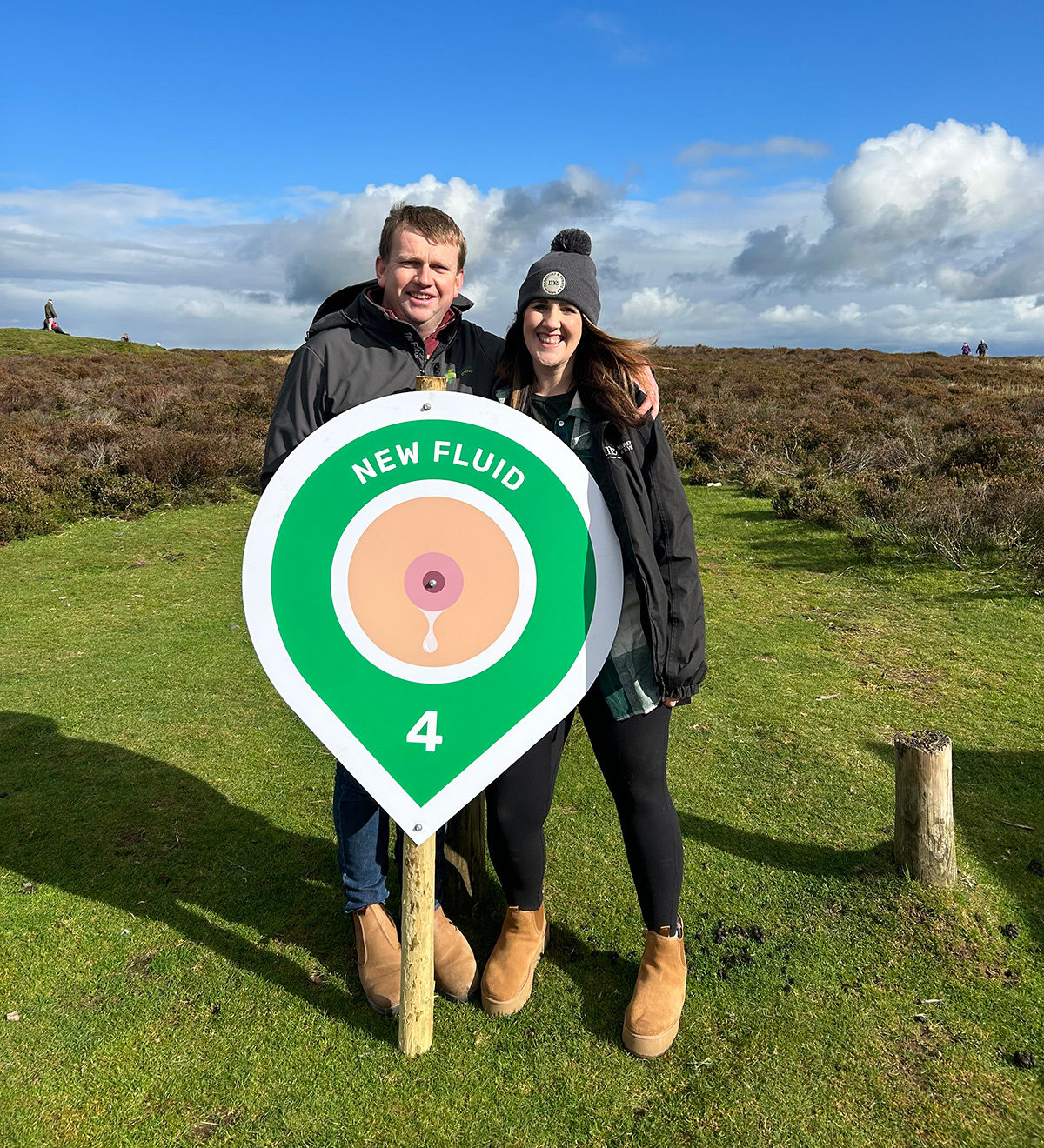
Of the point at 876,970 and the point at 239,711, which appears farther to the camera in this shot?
the point at 239,711

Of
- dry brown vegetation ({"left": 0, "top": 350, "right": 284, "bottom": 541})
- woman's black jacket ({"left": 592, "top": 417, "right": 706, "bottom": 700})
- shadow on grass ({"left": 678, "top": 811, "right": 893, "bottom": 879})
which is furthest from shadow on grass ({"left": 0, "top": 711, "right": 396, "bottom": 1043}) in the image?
dry brown vegetation ({"left": 0, "top": 350, "right": 284, "bottom": 541})

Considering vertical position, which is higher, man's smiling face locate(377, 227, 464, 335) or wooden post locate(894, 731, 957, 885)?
man's smiling face locate(377, 227, 464, 335)

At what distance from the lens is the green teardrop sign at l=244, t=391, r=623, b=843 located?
1.98 metres

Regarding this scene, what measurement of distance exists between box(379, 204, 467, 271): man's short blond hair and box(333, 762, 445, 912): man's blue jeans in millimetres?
1560

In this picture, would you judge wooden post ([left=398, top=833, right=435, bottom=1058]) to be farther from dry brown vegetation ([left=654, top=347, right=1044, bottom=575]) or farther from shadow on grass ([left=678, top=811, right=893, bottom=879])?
dry brown vegetation ([left=654, top=347, right=1044, bottom=575])

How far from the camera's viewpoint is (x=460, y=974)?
242 cm

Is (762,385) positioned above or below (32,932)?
above

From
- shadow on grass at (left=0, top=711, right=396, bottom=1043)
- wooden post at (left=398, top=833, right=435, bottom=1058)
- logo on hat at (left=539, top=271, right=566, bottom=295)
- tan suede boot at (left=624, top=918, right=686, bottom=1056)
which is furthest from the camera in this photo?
shadow on grass at (left=0, top=711, right=396, bottom=1043)

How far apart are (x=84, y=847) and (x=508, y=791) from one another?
2.04 meters

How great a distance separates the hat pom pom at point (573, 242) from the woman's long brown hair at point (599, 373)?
0.22m

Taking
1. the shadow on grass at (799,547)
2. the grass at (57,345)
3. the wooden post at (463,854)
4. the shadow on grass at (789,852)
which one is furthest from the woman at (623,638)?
the grass at (57,345)

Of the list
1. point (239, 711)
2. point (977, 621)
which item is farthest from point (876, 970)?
point (977, 621)

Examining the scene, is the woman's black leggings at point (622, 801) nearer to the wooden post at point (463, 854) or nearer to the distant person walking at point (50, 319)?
the wooden post at point (463, 854)

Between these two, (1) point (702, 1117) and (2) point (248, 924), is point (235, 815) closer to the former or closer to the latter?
(2) point (248, 924)
